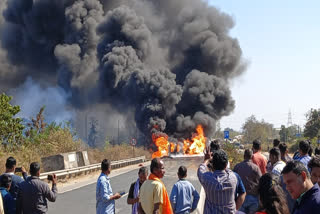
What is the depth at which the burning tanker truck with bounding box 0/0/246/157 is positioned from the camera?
4766 cm

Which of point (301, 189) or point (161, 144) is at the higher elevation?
point (161, 144)

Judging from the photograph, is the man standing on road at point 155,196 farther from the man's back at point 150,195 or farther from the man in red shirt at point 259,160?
the man in red shirt at point 259,160

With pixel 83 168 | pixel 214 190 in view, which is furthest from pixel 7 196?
pixel 83 168

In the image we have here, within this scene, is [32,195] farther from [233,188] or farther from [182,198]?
[233,188]

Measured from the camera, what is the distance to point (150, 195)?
5.29 meters

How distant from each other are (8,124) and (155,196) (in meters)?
24.4

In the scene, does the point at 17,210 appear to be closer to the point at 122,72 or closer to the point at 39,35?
the point at 122,72

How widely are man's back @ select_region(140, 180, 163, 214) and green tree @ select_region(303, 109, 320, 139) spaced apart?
196ft

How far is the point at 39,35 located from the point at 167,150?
2742 centimetres

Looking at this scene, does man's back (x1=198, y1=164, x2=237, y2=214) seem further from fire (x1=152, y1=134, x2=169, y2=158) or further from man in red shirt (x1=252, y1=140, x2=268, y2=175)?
fire (x1=152, y1=134, x2=169, y2=158)

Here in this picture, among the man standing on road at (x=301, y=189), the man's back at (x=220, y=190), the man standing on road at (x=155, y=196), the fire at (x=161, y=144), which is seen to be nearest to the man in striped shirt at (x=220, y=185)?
the man's back at (x=220, y=190)

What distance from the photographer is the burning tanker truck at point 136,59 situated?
47656mm

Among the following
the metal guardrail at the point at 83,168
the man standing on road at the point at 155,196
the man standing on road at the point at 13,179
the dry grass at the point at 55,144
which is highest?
the dry grass at the point at 55,144

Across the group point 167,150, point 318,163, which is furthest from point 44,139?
point 318,163
